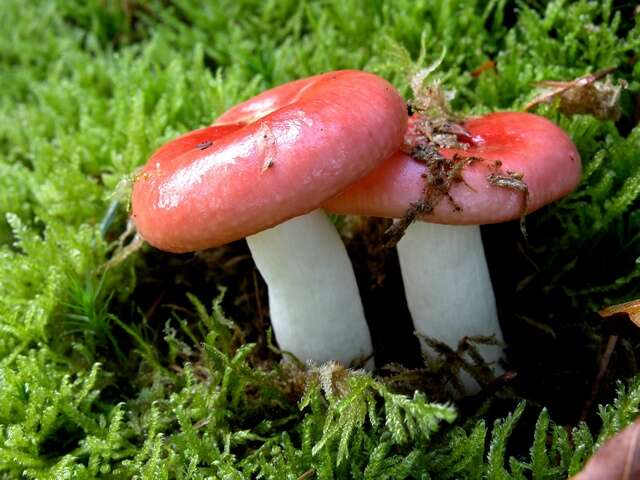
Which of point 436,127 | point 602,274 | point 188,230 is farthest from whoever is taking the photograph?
point 602,274

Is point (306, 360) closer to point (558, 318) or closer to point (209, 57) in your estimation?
point (558, 318)

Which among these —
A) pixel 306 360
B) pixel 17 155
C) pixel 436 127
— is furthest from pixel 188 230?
pixel 17 155

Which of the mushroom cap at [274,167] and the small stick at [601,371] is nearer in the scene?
the mushroom cap at [274,167]

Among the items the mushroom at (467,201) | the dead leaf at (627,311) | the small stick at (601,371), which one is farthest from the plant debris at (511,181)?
the small stick at (601,371)

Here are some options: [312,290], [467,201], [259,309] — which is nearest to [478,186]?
[467,201]

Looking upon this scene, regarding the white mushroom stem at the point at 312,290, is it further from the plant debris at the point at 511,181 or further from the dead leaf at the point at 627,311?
the dead leaf at the point at 627,311

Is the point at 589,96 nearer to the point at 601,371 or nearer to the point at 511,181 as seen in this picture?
the point at 511,181

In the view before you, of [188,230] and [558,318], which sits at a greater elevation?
[188,230]
